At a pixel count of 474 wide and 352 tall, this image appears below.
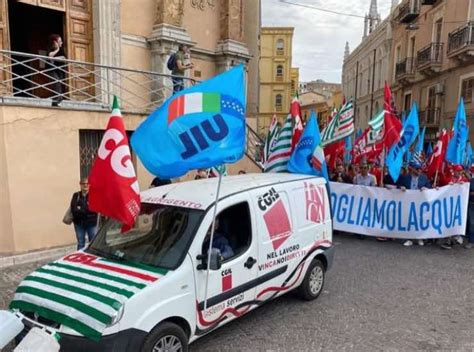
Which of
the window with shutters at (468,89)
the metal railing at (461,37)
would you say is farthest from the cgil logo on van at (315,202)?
the window with shutters at (468,89)

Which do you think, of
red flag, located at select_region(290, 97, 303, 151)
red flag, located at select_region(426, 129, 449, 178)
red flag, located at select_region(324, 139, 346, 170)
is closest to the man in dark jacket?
red flag, located at select_region(290, 97, 303, 151)

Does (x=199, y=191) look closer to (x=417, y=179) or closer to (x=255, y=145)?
(x=417, y=179)

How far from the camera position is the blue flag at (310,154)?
26.7ft

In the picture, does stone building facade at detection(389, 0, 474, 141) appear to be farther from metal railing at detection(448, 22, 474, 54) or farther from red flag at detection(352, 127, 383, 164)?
red flag at detection(352, 127, 383, 164)

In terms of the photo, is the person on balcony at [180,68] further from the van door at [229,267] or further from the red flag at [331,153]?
the van door at [229,267]

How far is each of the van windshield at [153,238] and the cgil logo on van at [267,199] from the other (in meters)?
0.91

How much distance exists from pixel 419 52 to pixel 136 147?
87.1 ft

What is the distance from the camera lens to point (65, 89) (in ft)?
33.8

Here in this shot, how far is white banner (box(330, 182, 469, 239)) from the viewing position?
347 inches

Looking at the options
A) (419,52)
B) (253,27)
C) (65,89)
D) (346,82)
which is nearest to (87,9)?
(65,89)

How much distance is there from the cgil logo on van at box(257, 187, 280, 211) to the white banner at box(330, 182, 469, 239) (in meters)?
4.82

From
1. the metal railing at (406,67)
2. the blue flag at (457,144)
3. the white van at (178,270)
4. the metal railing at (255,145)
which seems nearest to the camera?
the white van at (178,270)

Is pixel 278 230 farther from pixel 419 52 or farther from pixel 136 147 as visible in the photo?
pixel 419 52

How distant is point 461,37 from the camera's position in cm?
2105
